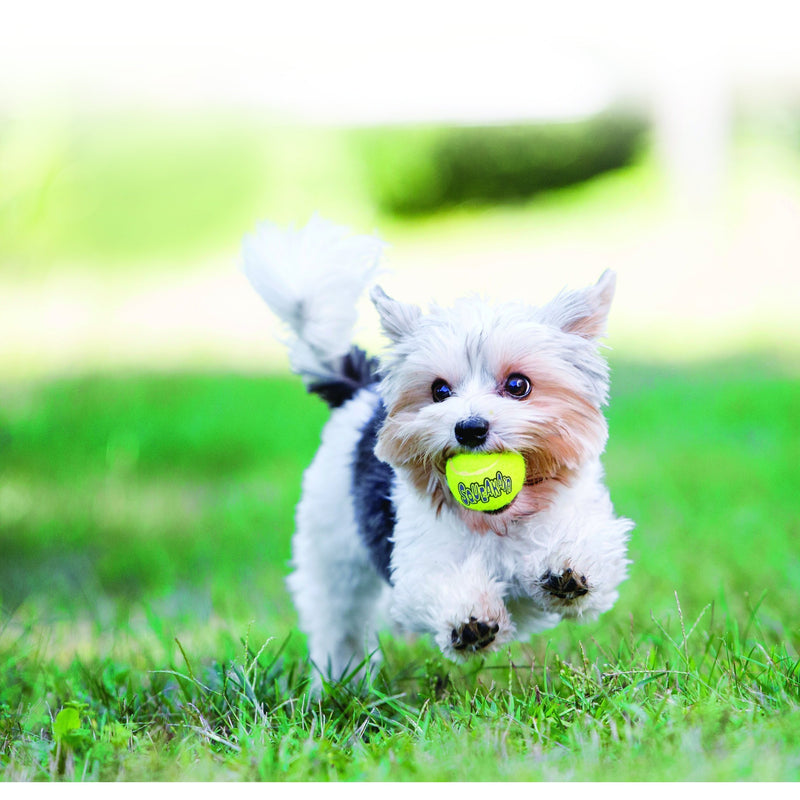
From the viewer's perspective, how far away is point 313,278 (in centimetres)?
376

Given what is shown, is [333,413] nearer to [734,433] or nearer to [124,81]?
[734,433]

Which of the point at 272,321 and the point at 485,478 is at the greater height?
the point at 485,478

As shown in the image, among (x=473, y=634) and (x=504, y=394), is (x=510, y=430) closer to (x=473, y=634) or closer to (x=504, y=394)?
(x=504, y=394)

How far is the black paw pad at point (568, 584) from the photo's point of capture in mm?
2730

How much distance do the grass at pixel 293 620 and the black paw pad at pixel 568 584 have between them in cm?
36

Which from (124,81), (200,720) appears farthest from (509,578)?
(124,81)

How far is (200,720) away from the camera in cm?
305

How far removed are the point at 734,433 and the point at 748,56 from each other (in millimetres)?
2647

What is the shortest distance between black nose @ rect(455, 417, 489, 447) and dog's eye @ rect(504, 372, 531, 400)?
21 cm

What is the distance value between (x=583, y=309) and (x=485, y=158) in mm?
12190

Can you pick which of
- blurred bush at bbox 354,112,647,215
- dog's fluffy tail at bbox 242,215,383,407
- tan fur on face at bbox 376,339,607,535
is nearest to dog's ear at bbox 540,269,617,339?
tan fur on face at bbox 376,339,607,535

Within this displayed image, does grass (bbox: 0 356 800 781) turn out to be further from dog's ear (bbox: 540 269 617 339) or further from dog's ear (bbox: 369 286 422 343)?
dog's ear (bbox: 369 286 422 343)

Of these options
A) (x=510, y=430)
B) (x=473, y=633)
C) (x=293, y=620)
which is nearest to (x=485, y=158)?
(x=293, y=620)

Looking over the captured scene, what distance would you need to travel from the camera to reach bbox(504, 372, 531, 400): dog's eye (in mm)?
2898
